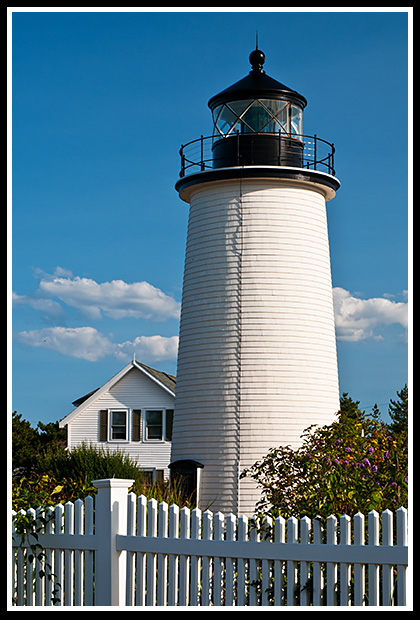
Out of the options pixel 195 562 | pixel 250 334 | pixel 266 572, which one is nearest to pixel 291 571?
pixel 266 572

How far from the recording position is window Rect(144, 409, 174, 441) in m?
30.8

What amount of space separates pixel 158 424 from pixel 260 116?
15.7 metres

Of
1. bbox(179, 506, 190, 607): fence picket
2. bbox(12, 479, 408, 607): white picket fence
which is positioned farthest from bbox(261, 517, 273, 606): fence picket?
bbox(179, 506, 190, 607): fence picket

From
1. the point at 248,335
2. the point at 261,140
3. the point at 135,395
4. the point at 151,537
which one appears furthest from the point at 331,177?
A: the point at 135,395

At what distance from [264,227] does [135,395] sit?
15.2 meters

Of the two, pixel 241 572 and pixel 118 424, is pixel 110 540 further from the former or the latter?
pixel 118 424

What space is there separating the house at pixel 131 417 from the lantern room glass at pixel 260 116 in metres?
14.4

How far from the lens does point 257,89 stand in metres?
17.8

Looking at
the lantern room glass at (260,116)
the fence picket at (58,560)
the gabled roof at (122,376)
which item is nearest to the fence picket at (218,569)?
the fence picket at (58,560)
